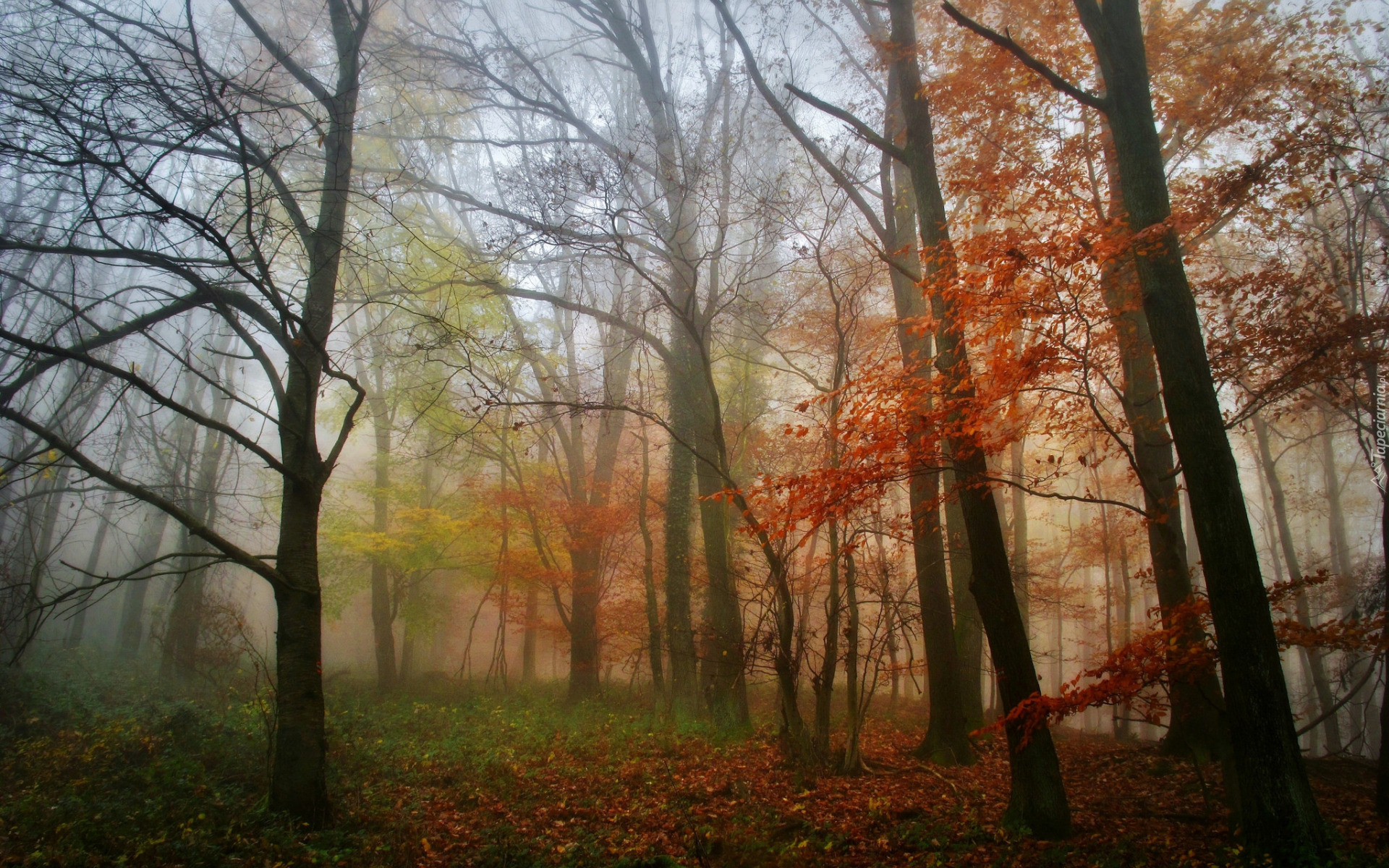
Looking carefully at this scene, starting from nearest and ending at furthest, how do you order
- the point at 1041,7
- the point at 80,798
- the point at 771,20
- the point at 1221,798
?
the point at 80,798 → the point at 1221,798 → the point at 1041,7 → the point at 771,20

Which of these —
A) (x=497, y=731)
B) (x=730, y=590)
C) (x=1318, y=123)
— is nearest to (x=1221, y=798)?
(x=730, y=590)

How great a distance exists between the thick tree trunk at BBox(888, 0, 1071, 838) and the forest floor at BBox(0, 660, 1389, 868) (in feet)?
1.13

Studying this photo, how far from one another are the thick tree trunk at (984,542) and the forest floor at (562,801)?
34 cm

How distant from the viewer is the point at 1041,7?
9.14 m

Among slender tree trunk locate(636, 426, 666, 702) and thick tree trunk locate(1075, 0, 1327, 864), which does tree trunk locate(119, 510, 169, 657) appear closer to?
slender tree trunk locate(636, 426, 666, 702)

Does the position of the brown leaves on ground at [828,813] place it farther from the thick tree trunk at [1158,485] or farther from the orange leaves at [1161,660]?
the orange leaves at [1161,660]

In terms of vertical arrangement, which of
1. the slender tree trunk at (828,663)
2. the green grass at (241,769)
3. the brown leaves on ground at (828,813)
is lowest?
the brown leaves on ground at (828,813)

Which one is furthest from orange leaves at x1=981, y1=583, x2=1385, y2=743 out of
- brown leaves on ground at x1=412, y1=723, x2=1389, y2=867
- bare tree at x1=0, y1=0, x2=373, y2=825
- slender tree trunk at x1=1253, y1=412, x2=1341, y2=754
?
slender tree trunk at x1=1253, y1=412, x2=1341, y2=754

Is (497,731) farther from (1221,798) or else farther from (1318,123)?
(1318,123)


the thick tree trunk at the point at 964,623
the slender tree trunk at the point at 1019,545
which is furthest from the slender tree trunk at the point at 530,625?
the slender tree trunk at the point at 1019,545

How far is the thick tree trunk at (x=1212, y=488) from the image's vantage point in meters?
4.37

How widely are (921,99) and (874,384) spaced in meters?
3.10

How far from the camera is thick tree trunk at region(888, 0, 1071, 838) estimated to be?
5.31 m

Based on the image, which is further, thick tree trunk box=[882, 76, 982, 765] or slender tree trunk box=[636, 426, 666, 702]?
slender tree trunk box=[636, 426, 666, 702]
